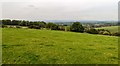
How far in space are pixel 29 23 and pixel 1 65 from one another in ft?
234

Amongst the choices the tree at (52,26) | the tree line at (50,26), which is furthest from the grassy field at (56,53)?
the tree at (52,26)

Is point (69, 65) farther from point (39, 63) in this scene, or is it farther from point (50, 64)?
point (39, 63)

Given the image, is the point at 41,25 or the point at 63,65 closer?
the point at 63,65

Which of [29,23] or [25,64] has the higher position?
[29,23]

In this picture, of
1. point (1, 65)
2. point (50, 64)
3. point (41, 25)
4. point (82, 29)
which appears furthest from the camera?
point (41, 25)

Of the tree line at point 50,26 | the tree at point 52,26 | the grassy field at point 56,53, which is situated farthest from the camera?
the tree at point 52,26

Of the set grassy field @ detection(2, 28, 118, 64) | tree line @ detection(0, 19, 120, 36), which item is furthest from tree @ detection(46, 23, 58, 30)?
grassy field @ detection(2, 28, 118, 64)

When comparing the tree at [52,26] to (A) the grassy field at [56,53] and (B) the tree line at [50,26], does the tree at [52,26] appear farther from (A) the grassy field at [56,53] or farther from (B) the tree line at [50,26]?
(A) the grassy field at [56,53]

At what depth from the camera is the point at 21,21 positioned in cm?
8375

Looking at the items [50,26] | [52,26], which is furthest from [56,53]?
[50,26]

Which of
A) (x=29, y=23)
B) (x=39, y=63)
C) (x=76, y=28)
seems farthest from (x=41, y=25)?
(x=39, y=63)

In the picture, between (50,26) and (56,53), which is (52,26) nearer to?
(50,26)

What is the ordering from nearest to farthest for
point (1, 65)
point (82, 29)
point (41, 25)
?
1. point (1, 65)
2. point (82, 29)
3. point (41, 25)

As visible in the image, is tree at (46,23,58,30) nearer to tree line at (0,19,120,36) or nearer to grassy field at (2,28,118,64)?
tree line at (0,19,120,36)
